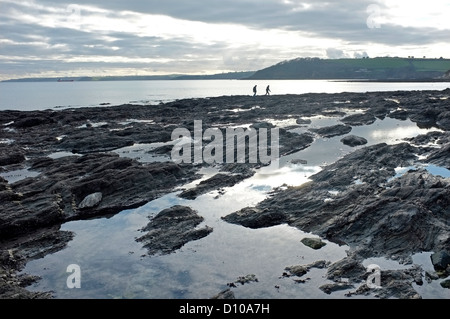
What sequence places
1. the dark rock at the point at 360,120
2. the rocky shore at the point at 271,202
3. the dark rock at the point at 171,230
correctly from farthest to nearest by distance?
1. the dark rock at the point at 360,120
2. the dark rock at the point at 171,230
3. the rocky shore at the point at 271,202

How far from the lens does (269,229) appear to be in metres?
20.6

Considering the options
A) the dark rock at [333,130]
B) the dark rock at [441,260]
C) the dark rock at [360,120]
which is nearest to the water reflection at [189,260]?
the dark rock at [441,260]

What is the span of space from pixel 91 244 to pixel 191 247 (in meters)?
5.38

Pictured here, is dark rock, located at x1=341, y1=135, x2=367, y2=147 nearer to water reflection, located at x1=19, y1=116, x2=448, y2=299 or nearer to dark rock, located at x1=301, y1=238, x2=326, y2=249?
water reflection, located at x1=19, y1=116, x2=448, y2=299

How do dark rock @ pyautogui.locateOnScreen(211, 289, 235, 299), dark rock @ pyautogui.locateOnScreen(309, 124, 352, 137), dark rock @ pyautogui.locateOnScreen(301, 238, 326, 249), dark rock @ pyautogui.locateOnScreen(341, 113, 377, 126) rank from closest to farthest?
dark rock @ pyautogui.locateOnScreen(211, 289, 235, 299) < dark rock @ pyautogui.locateOnScreen(301, 238, 326, 249) < dark rock @ pyautogui.locateOnScreen(309, 124, 352, 137) < dark rock @ pyautogui.locateOnScreen(341, 113, 377, 126)

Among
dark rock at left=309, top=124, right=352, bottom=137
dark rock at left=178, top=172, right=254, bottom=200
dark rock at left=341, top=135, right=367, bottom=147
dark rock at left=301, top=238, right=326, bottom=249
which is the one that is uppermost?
dark rock at left=309, top=124, right=352, bottom=137

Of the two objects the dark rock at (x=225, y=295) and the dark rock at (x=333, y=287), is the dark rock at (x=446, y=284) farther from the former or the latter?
the dark rock at (x=225, y=295)

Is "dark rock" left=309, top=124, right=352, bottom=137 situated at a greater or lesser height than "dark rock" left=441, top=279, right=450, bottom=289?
greater

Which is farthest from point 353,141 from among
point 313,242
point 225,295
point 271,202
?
point 225,295

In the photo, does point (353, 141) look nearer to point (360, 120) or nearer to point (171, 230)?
point (360, 120)

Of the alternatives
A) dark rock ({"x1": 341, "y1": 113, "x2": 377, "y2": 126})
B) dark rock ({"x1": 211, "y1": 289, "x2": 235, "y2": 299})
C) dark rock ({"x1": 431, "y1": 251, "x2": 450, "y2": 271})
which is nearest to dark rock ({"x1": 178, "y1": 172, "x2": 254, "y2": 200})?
dark rock ({"x1": 211, "y1": 289, "x2": 235, "y2": 299})

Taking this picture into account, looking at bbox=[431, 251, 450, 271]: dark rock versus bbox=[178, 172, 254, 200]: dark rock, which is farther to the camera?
bbox=[178, 172, 254, 200]: dark rock

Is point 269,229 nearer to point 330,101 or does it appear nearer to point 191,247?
point 191,247
